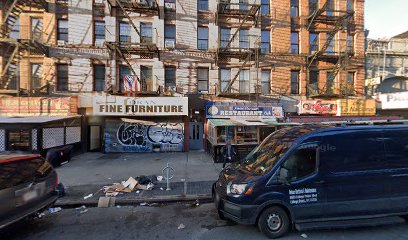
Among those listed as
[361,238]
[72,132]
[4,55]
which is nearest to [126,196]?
[361,238]

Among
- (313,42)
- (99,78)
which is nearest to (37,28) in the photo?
(99,78)

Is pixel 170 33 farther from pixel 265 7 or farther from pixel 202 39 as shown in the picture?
pixel 265 7

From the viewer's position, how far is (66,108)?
13.5 meters

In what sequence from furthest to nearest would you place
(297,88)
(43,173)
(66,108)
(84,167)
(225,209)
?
1. (297,88)
2. (66,108)
3. (84,167)
4. (43,173)
5. (225,209)

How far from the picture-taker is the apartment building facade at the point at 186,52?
1440cm

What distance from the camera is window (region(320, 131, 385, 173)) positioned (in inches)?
180

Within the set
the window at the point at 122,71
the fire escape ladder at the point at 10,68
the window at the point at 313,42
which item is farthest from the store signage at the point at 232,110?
the fire escape ladder at the point at 10,68

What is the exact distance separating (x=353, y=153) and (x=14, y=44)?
18053 mm

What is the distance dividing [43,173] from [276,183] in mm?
5367

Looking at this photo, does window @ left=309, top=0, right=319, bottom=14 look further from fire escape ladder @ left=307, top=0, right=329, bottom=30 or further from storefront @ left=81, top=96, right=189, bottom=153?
storefront @ left=81, top=96, right=189, bottom=153

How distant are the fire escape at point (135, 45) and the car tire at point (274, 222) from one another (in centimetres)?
1167

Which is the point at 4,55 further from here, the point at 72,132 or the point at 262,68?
the point at 262,68

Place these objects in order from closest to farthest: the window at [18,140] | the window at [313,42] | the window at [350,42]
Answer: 1. the window at [18,140]
2. the window at [313,42]
3. the window at [350,42]

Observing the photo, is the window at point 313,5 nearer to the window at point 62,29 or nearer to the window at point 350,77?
the window at point 350,77
